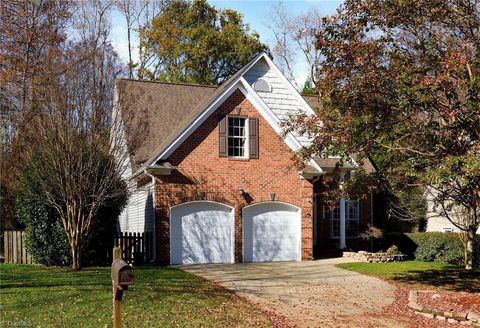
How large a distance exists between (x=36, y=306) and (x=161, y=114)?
46.3 ft

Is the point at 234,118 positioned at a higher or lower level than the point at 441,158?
higher

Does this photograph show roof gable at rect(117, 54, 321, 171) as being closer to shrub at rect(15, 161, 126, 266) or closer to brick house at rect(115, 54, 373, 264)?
brick house at rect(115, 54, 373, 264)

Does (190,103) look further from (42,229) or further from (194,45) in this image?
(194,45)

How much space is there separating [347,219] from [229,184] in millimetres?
7200

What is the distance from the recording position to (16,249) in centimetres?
2058

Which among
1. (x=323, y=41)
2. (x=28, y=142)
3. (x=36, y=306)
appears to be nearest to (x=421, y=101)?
(x=323, y=41)

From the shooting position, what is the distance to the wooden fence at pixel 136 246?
19500 millimetres

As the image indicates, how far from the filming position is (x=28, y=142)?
16.8m

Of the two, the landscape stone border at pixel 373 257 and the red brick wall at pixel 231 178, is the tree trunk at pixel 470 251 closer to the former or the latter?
the landscape stone border at pixel 373 257

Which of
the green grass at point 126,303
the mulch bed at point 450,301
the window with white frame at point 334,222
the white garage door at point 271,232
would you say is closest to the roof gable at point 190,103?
the white garage door at point 271,232

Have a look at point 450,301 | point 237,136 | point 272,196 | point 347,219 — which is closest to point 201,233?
point 272,196

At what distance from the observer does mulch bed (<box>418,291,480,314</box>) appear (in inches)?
472

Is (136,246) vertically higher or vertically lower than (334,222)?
lower

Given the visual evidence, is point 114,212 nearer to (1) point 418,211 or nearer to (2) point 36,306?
(2) point 36,306
